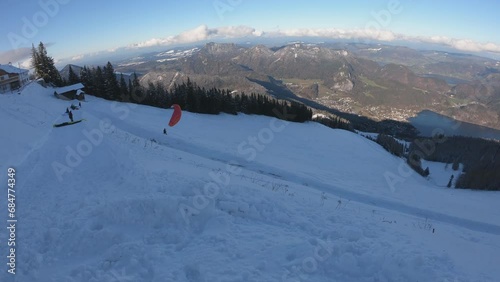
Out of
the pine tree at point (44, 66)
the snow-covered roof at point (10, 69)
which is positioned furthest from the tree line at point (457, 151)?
the snow-covered roof at point (10, 69)

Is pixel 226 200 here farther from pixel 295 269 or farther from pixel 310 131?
pixel 310 131

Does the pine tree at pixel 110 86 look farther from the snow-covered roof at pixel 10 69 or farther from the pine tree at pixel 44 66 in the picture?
the snow-covered roof at pixel 10 69

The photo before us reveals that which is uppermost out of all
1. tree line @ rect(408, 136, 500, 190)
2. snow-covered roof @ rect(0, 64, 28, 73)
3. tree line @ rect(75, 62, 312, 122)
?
snow-covered roof @ rect(0, 64, 28, 73)

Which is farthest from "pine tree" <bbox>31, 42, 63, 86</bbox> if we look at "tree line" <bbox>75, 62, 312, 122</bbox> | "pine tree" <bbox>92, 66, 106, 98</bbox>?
"pine tree" <bbox>92, 66, 106, 98</bbox>

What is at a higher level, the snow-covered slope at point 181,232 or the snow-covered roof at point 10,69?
the snow-covered roof at point 10,69

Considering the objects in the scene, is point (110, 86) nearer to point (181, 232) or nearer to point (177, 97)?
point (177, 97)

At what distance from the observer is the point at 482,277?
902 centimetres

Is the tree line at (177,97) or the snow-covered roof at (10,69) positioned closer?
the snow-covered roof at (10,69)

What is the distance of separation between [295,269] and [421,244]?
221 inches

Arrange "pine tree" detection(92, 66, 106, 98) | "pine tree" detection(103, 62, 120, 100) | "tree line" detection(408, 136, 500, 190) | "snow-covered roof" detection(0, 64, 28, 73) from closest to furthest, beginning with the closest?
"snow-covered roof" detection(0, 64, 28, 73)
"pine tree" detection(92, 66, 106, 98)
"pine tree" detection(103, 62, 120, 100)
"tree line" detection(408, 136, 500, 190)

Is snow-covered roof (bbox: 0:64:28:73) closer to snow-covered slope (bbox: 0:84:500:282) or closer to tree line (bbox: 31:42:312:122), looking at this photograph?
tree line (bbox: 31:42:312:122)

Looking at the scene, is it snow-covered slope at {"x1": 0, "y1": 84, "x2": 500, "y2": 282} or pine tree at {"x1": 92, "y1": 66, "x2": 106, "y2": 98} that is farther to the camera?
pine tree at {"x1": 92, "y1": 66, "x2": 106, "y2": 98}

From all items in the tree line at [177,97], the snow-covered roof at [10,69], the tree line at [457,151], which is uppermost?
the snow-covered roof at [10,69]

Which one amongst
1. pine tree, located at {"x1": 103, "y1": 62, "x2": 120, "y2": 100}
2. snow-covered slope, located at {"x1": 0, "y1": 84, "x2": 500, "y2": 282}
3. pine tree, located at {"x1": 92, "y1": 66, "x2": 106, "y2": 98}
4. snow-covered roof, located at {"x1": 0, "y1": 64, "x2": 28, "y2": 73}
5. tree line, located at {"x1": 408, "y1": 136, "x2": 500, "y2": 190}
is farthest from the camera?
tree line, located at {"x1": 408, "y1": 136, "x2": 500, "y2": 190}
